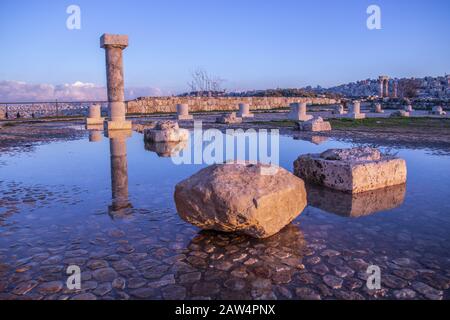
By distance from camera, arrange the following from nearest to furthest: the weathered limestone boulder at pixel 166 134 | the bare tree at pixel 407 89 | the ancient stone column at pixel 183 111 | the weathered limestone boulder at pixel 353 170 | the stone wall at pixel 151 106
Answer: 1. the weathered limestone boulder at pixel 353 170
2. the weathered limestone boulder at pixel 166 134
3. the ancient stone column at pixel 183 111
4. the stone wall at pixel 151 106
5. the bare tree at pixel 407 89

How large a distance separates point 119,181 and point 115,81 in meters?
10.8

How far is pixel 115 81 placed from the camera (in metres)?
15.8

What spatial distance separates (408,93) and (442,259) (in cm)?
7121

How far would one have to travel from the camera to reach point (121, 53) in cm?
1558

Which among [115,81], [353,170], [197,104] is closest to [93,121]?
[115,81]

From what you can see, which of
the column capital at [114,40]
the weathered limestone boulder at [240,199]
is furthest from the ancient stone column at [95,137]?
the weathered limestone boulder at [240,199]

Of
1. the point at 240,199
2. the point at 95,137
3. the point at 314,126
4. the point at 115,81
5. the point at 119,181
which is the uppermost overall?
the point at 115,81

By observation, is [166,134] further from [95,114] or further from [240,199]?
[95,114]

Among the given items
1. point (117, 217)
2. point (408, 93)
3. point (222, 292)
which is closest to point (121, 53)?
point (117, 217)

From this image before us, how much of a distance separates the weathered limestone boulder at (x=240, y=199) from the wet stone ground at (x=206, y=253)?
0.59 ft

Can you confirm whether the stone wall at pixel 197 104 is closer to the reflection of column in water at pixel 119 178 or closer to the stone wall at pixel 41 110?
the stone wall at pixel 41 110

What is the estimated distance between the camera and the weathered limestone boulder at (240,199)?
11.4 feet
